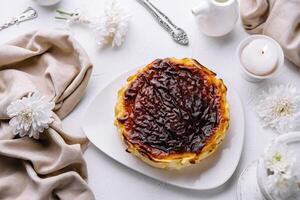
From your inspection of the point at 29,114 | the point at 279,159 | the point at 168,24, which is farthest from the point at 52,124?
the point at 279,159

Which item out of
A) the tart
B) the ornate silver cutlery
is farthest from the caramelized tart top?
the ornate silver cutlery

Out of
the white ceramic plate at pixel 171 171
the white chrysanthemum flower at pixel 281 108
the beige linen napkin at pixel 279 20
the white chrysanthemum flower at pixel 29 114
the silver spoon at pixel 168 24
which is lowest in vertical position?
the white ceramic plate at pixel 171 171

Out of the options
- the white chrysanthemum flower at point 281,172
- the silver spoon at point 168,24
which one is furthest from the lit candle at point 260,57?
the white chrysanthemum flower at point 281,172

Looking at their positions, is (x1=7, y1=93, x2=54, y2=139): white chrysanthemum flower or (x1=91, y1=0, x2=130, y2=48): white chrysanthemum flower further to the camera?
(x1=91, y1=0, x2=130, y2=48): white chrysanthemum flower

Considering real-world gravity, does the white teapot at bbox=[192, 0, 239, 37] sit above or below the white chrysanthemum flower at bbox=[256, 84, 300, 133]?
above

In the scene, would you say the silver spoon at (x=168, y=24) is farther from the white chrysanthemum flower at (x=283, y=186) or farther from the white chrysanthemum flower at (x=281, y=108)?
the white chrysanthemum flower at (x=283, y=186)

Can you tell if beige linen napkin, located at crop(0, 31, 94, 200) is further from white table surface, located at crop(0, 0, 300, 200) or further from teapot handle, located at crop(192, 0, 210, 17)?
teapot handle, located at crop(192, 0, 210, 17)

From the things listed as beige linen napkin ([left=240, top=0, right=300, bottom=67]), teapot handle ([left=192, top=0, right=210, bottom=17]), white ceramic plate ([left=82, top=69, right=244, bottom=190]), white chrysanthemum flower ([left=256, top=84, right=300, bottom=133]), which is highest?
teapot handle ([left=192, top=0, right=210, bottom=17])
